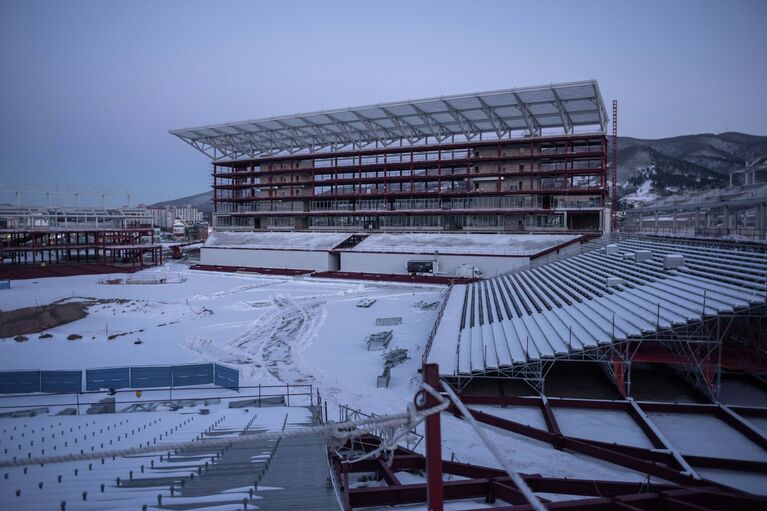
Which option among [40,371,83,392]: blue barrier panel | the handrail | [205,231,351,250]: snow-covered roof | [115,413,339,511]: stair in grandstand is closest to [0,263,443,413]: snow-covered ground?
the handrail

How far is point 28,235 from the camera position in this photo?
5578cm

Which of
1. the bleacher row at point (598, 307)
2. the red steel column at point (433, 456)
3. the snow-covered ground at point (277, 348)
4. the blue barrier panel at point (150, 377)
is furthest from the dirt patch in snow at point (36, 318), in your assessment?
the red steel column at point (433, 456)

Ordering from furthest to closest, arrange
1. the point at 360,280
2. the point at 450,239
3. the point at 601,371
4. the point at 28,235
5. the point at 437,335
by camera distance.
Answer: the point at 28,235 → the point at 450,239 → the point at 360,280 → the point at 437,335 → the point at 601,371

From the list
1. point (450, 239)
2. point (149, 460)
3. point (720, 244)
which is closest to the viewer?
point (149, 460)

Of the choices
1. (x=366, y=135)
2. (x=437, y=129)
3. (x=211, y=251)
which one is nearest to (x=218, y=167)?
(x=211, y=251)

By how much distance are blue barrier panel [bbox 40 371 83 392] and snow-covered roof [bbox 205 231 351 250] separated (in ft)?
114

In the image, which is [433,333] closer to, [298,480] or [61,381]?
[298,480]

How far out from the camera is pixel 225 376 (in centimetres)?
1424

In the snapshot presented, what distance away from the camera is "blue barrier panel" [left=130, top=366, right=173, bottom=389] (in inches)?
546

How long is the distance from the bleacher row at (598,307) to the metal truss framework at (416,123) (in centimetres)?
2417

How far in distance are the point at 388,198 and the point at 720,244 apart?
38404 mm

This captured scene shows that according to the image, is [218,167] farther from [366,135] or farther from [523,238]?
[523,238]

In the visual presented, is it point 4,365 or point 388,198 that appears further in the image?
point 388,198

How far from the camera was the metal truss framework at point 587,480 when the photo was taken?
5910 millimetres
